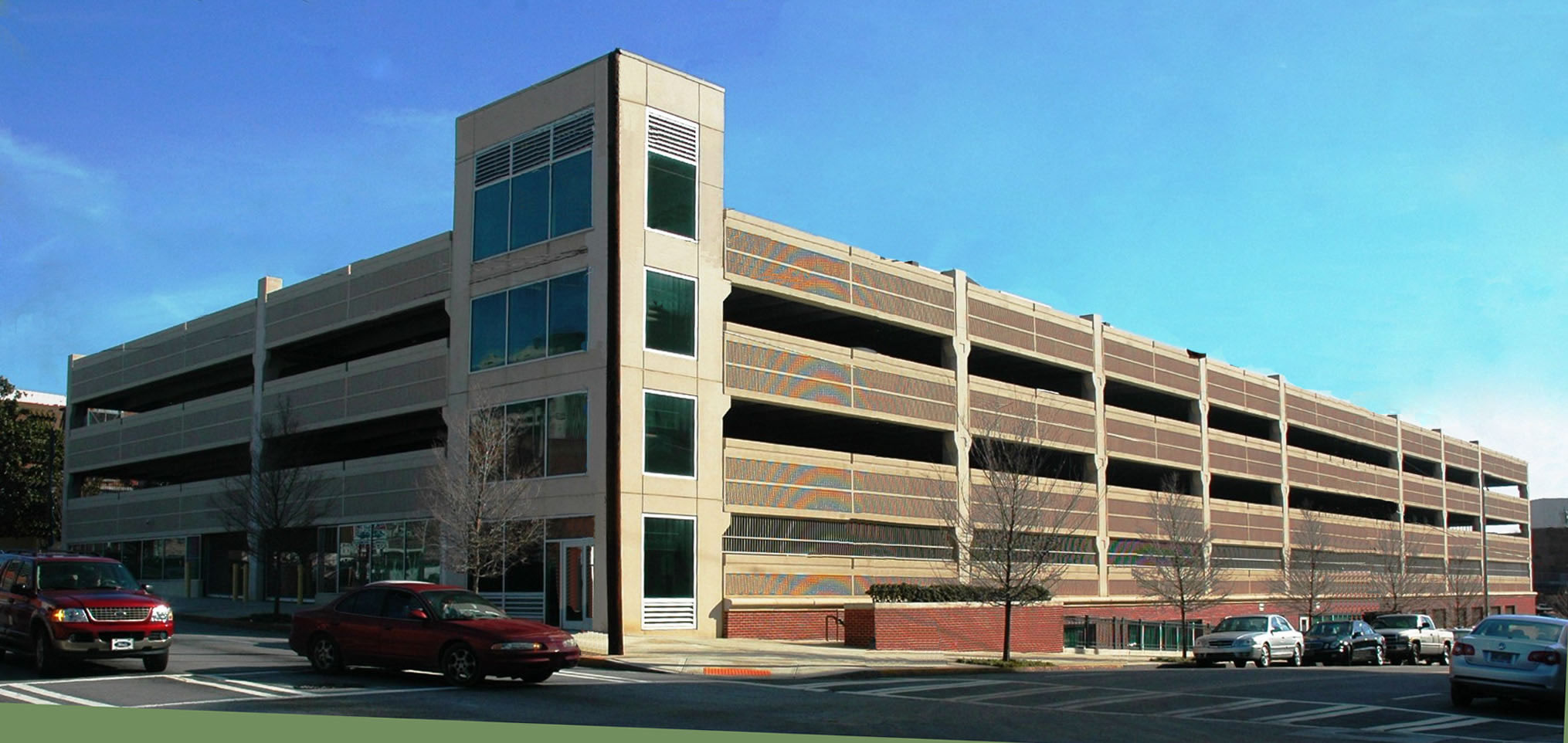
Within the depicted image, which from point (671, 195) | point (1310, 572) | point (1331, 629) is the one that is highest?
point (671, 195)

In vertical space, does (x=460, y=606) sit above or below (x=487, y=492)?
below

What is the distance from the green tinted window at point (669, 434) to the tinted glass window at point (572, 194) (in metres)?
5.51

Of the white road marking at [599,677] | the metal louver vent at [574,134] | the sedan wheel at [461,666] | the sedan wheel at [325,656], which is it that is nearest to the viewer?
the sedan wheel at [461,666]

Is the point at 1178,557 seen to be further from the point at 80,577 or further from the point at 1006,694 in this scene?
the point at 80,577

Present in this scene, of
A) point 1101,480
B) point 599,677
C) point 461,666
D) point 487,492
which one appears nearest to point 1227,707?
point 599,677

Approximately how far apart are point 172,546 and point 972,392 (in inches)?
1374

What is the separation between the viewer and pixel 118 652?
65.1 ft

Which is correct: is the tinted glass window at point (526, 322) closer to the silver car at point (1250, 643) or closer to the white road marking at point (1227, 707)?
the silver car at point (1250, 643)

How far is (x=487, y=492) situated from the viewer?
33.5 m

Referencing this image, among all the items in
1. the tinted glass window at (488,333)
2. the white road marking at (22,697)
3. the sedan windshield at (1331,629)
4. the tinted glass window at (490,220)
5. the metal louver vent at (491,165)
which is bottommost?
the sedan windshield at (1331,629)

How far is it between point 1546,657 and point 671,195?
24.3m

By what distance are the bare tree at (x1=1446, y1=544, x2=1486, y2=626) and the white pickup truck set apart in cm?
3367

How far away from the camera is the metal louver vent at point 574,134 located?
118 ft

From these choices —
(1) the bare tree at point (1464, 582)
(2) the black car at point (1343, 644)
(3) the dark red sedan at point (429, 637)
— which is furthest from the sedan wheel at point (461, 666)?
(1) the bare tree at point (1464, 582)
